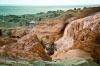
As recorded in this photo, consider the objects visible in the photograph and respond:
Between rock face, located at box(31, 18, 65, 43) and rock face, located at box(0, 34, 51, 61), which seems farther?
rock face, located at box(31, 18, 65, 43)

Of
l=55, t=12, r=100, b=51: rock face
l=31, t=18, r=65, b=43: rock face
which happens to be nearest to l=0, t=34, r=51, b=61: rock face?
l=55, t=12, r=100, b=51: rock face

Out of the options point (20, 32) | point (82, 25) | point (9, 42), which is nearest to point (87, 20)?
point (82, 25)

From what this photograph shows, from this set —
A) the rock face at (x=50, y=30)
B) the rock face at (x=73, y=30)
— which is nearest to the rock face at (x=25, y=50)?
the rock face at (x=73, y=30)

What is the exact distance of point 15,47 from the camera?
11789 millimetres

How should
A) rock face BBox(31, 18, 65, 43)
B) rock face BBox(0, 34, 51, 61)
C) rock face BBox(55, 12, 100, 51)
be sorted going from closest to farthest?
rock face BBox(0, 34, 51, 61) → rock face BBox(55, 12, 100, 51) → rock face BBox(31, 18, 65, 43)

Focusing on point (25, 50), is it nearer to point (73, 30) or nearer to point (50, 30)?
point (73, 30)

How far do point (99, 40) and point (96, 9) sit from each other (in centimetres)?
2144

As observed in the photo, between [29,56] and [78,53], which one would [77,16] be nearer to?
[78,53]

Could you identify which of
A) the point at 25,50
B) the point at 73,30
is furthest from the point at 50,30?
the point at 25,50

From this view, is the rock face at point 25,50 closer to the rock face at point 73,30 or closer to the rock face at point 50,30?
the rock face at point 73,30

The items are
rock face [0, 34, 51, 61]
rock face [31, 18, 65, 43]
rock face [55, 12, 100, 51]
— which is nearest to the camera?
rock face [0, 34, 51, 61]

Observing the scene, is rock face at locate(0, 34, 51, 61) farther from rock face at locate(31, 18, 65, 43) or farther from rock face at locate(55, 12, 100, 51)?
rock face at locate(31, 18, 65, 43)

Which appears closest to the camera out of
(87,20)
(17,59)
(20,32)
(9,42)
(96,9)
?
(17,59)

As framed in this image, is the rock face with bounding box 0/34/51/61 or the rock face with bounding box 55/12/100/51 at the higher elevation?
the rock face with bounding box 0/34/51/61
